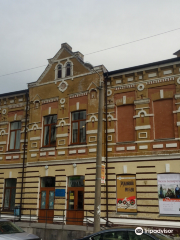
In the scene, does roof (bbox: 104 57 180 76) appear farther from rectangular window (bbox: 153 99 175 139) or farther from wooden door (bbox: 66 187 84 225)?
wooden door (bbox: 66 187 84 225)

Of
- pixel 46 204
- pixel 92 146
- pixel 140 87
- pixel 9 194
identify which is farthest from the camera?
pixel 9 194

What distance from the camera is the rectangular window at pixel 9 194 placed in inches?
791

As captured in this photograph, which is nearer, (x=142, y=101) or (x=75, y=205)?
(x=142, y=101)

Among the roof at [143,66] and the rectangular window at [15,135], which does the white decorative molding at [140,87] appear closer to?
the roof at [143,66]

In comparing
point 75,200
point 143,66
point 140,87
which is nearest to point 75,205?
point 75,200

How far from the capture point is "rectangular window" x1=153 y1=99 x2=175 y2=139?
52.2ft

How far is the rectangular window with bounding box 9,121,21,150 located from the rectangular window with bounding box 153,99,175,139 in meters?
10.9

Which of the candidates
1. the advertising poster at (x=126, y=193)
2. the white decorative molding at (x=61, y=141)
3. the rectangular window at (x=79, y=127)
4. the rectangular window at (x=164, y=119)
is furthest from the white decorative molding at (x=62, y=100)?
the advertising poster at (x=126, y=193)

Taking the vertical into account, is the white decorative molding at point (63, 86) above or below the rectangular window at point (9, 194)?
above

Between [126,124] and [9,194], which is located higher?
[126,124]

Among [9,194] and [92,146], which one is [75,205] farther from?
[9,194]

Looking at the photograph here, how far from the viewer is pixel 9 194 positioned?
66.9ft

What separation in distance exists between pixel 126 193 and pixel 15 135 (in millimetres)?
10248

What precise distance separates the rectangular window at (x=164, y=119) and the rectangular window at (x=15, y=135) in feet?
35.8
